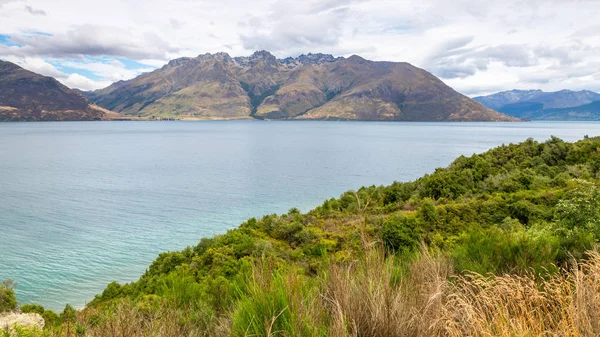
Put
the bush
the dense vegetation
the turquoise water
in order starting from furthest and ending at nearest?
the turquoise water
the bush
the dense vegetation

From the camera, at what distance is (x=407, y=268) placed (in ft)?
23.2

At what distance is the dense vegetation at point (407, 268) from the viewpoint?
3816 mm

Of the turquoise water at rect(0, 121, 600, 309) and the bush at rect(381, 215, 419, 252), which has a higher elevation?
the bush at rect(381, 215, 419, 252)

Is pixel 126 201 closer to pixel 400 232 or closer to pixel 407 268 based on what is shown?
pixel 400 232

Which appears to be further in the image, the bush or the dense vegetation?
the bush

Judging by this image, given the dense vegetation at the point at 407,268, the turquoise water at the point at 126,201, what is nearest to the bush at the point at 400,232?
the dense vegetation at the point at 407,268

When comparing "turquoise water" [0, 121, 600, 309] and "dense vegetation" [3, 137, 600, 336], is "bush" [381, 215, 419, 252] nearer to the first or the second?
"dense vegetation" [3, 137, 600, 336]

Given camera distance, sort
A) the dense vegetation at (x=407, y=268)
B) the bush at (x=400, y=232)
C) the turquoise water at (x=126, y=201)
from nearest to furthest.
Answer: the dense vegetation at (x=407, y=268), the bush at (x=400, y=232), the turquoise water at (x=126, y=201)

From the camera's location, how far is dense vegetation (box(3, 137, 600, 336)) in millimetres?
3816

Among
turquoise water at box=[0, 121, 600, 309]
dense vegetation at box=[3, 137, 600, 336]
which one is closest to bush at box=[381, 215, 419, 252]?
dense vegetation at box=[3, 137, 600, 336]

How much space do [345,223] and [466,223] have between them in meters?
7.54

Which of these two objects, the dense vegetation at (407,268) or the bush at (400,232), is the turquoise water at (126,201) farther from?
the bush at (400,232)

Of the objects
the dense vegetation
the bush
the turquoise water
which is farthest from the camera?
the turquoise water

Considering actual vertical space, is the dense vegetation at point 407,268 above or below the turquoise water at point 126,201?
above
